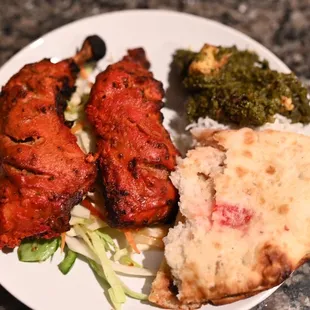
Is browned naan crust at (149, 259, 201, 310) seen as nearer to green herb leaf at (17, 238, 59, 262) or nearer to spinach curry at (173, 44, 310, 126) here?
green herb leaf at (17, 238, 59, 262)

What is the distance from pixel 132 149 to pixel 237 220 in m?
0.81

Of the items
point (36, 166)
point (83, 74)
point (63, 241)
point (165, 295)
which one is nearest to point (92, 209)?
point (63, 241)

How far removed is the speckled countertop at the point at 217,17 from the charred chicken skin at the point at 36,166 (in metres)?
1.44

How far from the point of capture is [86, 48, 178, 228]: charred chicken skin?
330cm

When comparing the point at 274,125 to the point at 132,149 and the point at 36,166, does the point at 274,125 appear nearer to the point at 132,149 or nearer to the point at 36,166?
the point at 132,149

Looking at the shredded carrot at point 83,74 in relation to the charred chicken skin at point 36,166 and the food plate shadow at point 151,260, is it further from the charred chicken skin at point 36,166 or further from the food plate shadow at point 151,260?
the food plate shadow at point 151,260

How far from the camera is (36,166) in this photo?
322 centimetres

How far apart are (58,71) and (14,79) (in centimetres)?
32

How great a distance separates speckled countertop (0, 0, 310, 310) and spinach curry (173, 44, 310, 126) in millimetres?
847

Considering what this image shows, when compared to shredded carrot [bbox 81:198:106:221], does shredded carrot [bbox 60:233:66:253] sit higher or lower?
lower

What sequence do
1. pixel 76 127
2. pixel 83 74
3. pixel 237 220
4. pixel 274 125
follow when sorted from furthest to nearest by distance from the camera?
pixel 83 74 < pixel 274 125 < pixel 76 127 < pixel 237 220

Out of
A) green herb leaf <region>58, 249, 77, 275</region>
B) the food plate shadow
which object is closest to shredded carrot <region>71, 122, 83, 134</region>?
green herb leaf <region>58, 249, 77, 275</region>

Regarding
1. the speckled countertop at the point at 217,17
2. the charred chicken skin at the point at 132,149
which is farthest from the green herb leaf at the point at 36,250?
the speckled countertop at the point at 217,17

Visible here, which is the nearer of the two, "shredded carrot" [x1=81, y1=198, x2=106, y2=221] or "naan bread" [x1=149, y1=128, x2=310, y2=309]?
"naan bread" [x1=149, y1=128, x2=310, y2=309]
